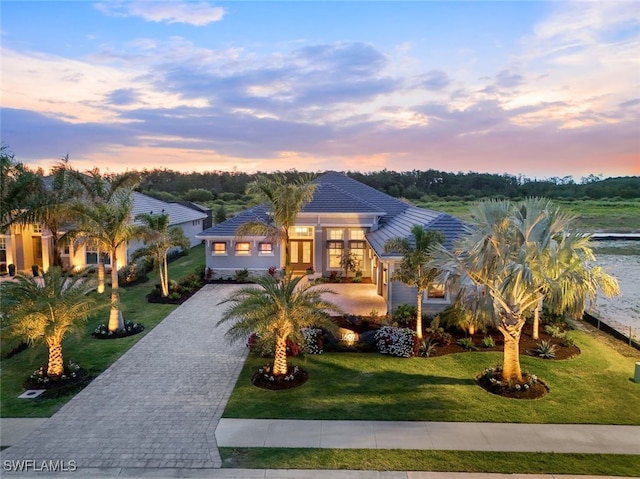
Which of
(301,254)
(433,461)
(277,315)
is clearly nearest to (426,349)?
(277,315)

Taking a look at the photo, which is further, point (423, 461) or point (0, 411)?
point (0, 411)

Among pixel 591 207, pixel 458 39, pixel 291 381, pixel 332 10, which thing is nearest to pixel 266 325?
pixel 291 381

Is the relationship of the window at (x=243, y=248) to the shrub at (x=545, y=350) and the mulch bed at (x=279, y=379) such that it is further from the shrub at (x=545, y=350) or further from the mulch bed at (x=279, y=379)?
the shrub at (x=545, y=350)

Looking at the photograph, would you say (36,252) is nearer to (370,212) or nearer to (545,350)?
(370,212)

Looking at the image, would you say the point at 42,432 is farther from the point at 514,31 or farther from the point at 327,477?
the point at 514,31

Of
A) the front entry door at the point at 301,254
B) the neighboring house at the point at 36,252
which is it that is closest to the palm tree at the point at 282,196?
the front entry door at the point at 301,254
